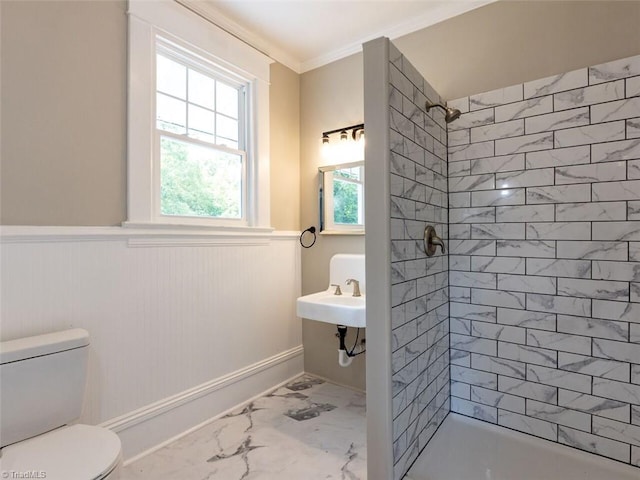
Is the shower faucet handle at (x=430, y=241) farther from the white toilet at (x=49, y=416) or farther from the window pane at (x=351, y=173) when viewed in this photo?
the white toilet at (x=49, y=416)

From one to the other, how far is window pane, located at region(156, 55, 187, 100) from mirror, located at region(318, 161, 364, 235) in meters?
1.10

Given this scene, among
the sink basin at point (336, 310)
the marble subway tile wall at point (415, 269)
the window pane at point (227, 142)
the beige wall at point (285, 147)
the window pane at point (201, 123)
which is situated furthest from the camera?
the beige wall at point (285, 147)

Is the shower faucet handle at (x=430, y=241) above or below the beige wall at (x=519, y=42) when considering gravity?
below

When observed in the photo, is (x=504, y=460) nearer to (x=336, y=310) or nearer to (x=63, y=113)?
(x=336, y=310)

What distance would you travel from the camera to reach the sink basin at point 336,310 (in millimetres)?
1852

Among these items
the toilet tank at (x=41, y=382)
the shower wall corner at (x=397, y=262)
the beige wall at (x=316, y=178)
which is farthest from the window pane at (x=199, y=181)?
the shower wall corner at (x=397, y=262)

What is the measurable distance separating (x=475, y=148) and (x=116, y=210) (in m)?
1.94

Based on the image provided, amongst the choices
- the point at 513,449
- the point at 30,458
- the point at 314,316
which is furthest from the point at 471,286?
the point at 30,458

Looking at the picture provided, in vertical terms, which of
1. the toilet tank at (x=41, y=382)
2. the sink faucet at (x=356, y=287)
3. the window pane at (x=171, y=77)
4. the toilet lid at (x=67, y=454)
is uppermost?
the window pane at (x=171, y=77)

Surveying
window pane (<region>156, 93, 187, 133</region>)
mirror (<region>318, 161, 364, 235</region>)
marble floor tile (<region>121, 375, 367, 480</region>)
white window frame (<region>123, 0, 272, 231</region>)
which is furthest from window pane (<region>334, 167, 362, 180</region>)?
marble floor tile (<region>121, 375, 367, 480</region>)

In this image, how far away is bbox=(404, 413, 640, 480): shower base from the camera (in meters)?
1.42

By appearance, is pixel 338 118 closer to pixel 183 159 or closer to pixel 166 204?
pixel 183 159

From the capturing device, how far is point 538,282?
1656 millimetres

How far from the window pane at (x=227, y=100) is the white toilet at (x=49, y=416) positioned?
163 cm
